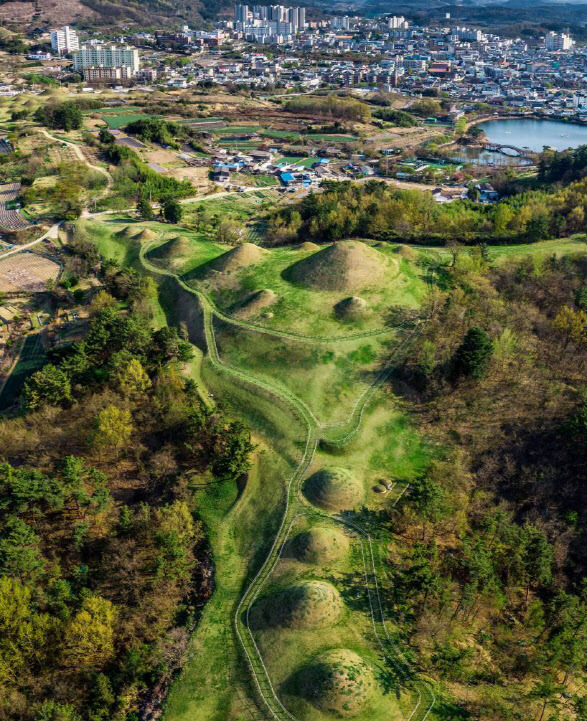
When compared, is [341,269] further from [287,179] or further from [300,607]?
[287,179]

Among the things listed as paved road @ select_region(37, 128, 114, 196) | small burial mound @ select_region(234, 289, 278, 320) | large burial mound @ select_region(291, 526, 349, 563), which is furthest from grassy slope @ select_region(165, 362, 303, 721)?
paved road @ select_region(37, 128, 114, 196)

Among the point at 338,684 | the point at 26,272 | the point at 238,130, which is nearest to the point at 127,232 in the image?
the point at 26,272

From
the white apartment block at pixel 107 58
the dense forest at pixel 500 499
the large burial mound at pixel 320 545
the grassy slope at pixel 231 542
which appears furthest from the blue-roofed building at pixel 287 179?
the white apartment block at pixel 107 58

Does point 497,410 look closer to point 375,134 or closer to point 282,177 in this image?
point 282,177

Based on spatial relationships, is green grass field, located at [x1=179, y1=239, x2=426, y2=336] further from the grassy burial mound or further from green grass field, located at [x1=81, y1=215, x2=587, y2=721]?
the grassy burial mound

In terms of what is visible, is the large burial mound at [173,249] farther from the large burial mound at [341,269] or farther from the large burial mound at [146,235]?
the large burial mound at [341,269]

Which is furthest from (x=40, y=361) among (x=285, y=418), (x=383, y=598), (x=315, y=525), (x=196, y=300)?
(x=383, y=598)
